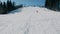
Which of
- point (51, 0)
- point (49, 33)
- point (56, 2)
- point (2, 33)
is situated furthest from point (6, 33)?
point (51, 0)

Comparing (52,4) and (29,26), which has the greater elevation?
(29,26)

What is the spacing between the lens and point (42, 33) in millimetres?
5609

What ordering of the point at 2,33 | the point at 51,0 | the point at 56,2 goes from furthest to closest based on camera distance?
the point at 51,0
the point at 56,2
the point at 2,33

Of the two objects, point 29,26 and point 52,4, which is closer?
point 29,26

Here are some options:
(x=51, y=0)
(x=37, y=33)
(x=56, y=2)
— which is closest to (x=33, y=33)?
(x=37, y=33)

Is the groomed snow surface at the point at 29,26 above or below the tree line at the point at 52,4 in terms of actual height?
above

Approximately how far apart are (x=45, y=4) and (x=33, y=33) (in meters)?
37.9

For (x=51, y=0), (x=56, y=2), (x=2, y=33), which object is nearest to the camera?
(x=2, y=33)

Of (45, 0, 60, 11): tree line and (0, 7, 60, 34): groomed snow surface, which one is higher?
(0, 7, 60, 34): groomed snow surface

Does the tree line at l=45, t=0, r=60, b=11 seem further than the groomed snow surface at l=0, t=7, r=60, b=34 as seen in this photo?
Yes

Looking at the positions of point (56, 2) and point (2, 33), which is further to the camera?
point (56, 2)

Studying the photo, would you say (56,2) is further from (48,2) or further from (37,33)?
(37,33)

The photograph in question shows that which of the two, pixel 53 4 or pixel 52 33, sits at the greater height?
pixel 52 33

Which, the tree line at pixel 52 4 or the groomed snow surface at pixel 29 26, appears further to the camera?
the tree line at pixel 52 4
